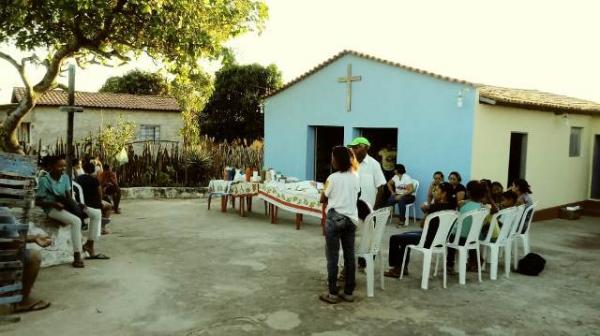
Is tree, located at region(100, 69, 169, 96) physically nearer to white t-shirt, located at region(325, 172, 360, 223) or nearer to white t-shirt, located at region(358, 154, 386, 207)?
white t-shirt, located at region(358, 154, 386, 207)

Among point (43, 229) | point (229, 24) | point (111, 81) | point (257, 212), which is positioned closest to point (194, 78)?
point (229, 24)

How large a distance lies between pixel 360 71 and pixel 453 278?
7.04 metres

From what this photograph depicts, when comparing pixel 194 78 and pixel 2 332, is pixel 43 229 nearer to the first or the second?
pixel 2 332

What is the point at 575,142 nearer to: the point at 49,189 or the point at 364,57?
the point at 364,57

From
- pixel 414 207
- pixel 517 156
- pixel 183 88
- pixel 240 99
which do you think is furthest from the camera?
pixel 183 88

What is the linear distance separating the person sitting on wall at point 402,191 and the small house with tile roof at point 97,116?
1723 centimetres

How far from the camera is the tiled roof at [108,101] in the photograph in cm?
2436

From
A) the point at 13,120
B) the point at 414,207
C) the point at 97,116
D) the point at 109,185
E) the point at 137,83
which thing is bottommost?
the point at 414,207

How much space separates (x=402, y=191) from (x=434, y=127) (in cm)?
157

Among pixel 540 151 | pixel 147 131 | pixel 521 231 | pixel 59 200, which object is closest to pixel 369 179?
pixel 521 231

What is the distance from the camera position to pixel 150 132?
87.8 feet

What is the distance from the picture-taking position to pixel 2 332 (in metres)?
4.46

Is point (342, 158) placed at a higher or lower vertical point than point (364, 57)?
lower

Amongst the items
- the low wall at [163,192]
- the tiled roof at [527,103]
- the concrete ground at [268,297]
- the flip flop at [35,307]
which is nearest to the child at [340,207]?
the concrete ground at [268,297]
